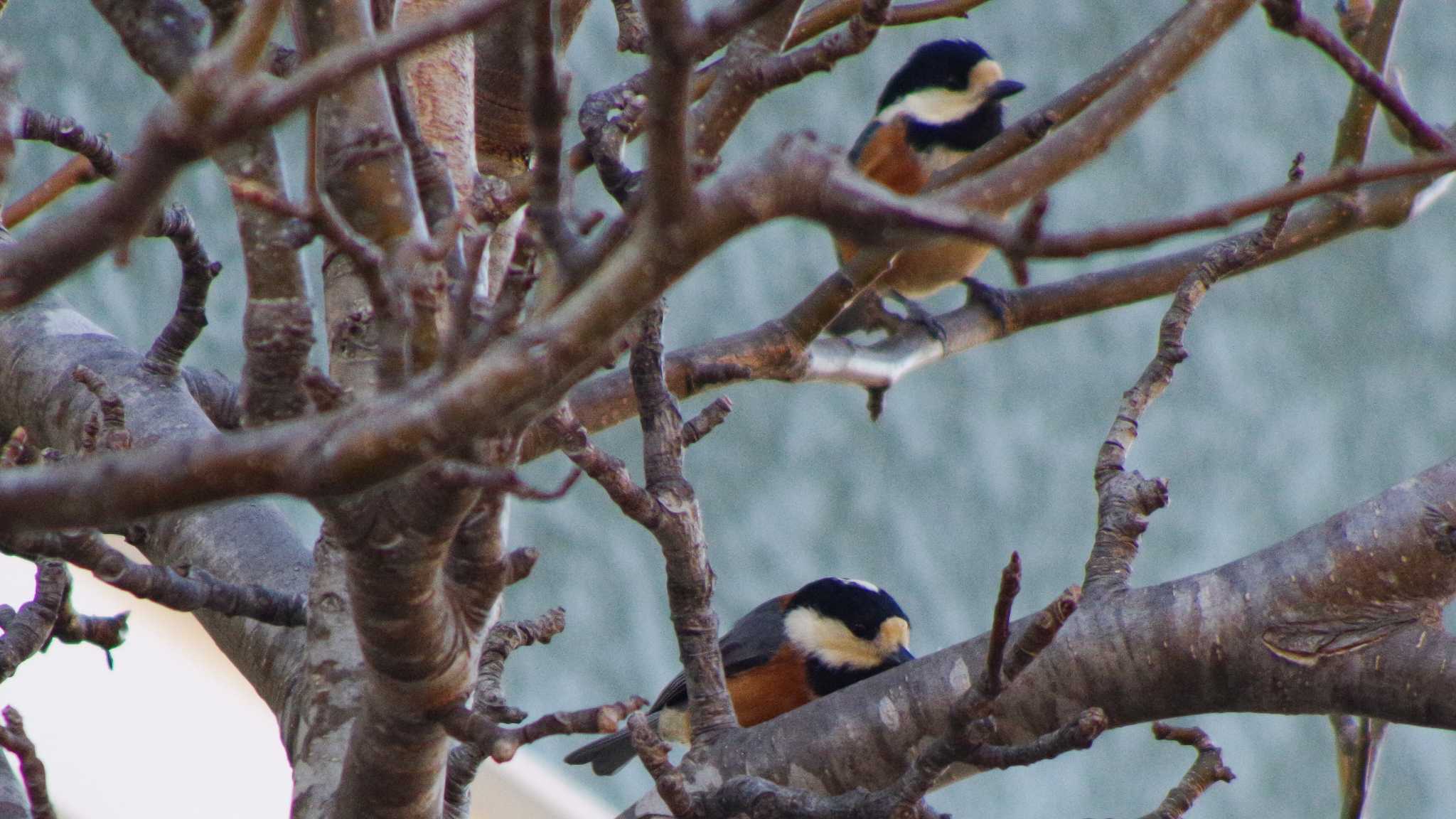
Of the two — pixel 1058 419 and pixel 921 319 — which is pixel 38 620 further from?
pixel 1058 419

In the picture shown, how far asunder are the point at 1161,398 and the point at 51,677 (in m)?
2.24

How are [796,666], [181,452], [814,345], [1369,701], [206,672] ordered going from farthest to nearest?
[206,672], [796,666], [814,345], [1369,701], [181,452]

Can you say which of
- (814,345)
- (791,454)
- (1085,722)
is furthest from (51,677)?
(1085,722)

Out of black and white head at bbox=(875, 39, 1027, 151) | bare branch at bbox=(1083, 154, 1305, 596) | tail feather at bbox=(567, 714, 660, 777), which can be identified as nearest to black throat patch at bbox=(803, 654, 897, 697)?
tail feather at bbox=(567, 714, 660, 777)

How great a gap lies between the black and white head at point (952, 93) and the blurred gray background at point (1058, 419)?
302 mm

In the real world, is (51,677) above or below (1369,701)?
above

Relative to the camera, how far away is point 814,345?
182 centimetres

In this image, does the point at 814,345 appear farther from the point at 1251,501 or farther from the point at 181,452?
the point at 1251,501

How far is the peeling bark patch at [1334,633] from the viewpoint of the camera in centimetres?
100

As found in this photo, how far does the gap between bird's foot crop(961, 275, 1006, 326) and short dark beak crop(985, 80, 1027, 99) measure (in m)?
0.57

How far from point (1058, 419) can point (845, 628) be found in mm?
1077

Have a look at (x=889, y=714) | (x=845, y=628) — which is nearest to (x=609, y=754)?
(x=845, y=628)

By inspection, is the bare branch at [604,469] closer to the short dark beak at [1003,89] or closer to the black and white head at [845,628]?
the black and white head at [845,628]

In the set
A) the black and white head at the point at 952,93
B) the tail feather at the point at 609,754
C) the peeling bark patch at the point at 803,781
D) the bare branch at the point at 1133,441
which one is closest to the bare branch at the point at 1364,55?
the bare branch at the point at 1133,441
